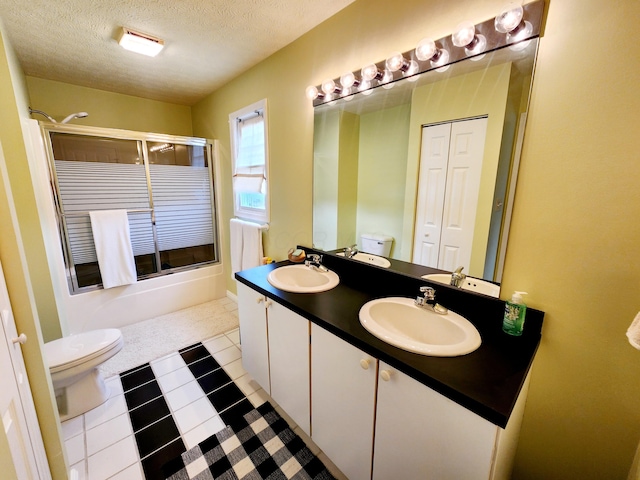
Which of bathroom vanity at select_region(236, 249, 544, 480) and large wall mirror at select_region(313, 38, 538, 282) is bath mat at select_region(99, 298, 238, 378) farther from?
large wall mirror at select_region(313, 38, 538, 282)

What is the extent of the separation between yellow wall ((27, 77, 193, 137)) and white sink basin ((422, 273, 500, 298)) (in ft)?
11.3

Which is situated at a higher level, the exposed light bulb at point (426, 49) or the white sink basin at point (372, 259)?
the exposed light bulb at point (426, 49)

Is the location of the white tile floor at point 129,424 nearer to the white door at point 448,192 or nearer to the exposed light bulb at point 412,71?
the white door at point 448,192

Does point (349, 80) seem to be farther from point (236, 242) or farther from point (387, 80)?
point (236, 242)

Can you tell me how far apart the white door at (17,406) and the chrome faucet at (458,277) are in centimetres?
162

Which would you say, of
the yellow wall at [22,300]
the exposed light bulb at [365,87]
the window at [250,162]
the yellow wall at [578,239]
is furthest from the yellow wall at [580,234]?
the yellow wall at [22,300]

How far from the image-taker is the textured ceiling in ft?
4.82

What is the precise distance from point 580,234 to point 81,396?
8.94ft

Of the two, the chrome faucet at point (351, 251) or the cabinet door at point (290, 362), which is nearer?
the cabinet door at point (290, 362)

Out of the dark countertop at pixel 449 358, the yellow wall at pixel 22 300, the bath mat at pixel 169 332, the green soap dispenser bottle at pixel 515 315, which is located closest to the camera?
the dark countertop at pixel 449 358

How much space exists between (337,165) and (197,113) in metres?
2.42

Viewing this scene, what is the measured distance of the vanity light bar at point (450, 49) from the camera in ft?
3.06

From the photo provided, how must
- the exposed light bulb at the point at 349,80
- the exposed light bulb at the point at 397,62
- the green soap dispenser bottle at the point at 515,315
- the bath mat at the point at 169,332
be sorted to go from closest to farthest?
the green soap dispenser bottle at the point at 515,315, the exposed light bulb at the point at 397,62, the exposed light bulb at the point at 349,80, the bath mat at the point at 169,332

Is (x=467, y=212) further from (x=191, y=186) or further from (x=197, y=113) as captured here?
(x=197, y=113)
